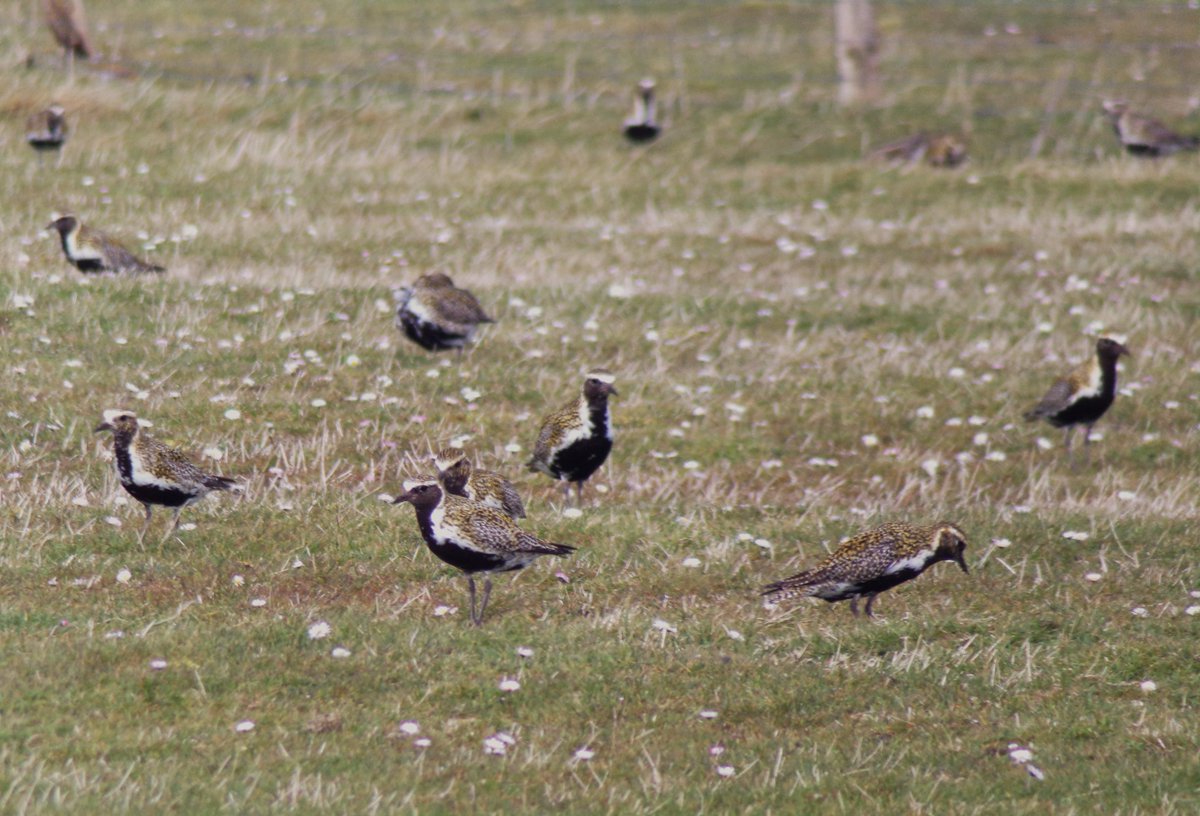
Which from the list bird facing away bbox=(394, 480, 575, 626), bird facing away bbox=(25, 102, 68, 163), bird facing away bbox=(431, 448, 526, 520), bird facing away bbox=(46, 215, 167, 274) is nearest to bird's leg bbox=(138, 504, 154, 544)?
bird facing away bbox=(431, 448, 526, 520)

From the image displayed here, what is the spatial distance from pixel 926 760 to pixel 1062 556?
3.41 m

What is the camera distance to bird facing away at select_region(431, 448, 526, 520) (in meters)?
9.48

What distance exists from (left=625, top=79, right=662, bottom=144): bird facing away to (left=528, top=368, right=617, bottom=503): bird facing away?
13885mm

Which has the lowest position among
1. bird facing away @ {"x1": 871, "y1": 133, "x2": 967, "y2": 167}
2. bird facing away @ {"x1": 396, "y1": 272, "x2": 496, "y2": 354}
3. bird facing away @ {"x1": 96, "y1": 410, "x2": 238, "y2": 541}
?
bird facing away @ {"x1": 871, "y1": 133, "x2": 967, "y2": 167}

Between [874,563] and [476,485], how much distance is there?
249 centimetres

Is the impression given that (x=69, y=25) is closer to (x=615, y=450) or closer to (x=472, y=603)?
(x=615, y=450)

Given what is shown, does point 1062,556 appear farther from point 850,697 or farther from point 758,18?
point 758,18

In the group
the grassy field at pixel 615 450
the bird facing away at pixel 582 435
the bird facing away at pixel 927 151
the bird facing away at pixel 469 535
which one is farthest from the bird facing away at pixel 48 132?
the bird facing away at pixel 469 535

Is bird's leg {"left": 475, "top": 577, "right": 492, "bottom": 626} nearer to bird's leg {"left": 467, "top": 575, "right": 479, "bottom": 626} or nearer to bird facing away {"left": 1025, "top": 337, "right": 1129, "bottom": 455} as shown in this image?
bird's leg {"left": 467, "top": 575, "right": 479, "bottom": 626}

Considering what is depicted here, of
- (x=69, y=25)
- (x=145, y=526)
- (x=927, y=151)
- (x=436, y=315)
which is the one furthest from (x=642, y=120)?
(x=145, y=526)

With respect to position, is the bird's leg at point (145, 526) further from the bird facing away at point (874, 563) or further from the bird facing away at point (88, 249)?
the bird facing away at point (88, 249)

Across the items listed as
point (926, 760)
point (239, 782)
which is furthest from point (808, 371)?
point (239, 782)

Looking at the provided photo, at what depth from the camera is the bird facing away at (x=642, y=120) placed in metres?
24.1

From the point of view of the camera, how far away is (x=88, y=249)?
49.3ft
